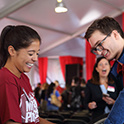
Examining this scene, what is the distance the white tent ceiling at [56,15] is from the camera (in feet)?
20.0

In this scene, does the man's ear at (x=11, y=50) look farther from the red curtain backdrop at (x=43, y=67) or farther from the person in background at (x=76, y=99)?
the red curtain backdrop at (x=43, y=67)

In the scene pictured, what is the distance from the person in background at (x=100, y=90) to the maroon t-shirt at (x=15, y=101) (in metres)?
1.41

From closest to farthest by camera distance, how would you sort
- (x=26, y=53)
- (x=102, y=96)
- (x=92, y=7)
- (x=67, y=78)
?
(x=26, y=53) → (x=102, y=96) → (x=92, y=7) → (x=67, y=78)

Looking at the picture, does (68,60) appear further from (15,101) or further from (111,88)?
(15,101)

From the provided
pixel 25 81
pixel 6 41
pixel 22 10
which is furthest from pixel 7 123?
pixel 22 10

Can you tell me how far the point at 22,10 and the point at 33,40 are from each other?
5670 millimetres

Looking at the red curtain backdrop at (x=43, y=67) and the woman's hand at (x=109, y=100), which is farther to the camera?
the red curtain backdrop at (x=43, y=67)

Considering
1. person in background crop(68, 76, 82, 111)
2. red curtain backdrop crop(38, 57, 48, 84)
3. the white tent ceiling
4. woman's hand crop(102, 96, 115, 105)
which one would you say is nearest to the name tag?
woman's hand crop(102, 96, 115, 105)

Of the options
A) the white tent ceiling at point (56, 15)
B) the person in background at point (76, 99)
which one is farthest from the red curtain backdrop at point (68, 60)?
the person in background at point (76, 99)

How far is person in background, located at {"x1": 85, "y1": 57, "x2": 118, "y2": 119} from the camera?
2514 millimetres

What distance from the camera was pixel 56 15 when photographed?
7109mm

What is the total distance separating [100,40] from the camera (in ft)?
4.19

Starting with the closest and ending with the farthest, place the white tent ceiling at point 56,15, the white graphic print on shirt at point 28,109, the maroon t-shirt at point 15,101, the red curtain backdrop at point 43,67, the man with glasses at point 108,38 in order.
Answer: the maroon t-shirt at point 15,101 → the white graphic print on shirt at point 28,109 → the man with glasses at point 108,38 → the white tent ceiling at point 56,15 → the red curtain backdrop at point 43,67

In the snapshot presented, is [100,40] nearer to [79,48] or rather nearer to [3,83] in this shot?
[3,83]
